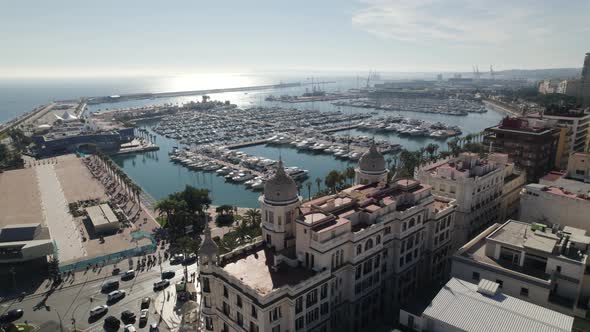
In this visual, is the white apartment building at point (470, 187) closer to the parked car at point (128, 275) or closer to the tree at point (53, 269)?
the parked car at point (128, 275)

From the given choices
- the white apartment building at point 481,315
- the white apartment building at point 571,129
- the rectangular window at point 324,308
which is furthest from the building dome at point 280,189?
the white apartment building at point 571,129

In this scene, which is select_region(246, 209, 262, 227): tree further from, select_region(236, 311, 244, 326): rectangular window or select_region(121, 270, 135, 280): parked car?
select_region(236, 311, 244, 326): rectangular window

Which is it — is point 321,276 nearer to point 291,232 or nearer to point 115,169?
point 291,232

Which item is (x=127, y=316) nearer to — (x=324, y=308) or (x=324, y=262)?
(x=324, y=308)

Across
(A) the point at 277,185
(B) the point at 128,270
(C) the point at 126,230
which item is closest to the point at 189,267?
(B) the point at 128,270

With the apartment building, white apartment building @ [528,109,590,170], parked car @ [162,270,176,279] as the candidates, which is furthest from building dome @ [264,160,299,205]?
white apartment building @ [528,109,590,170]
